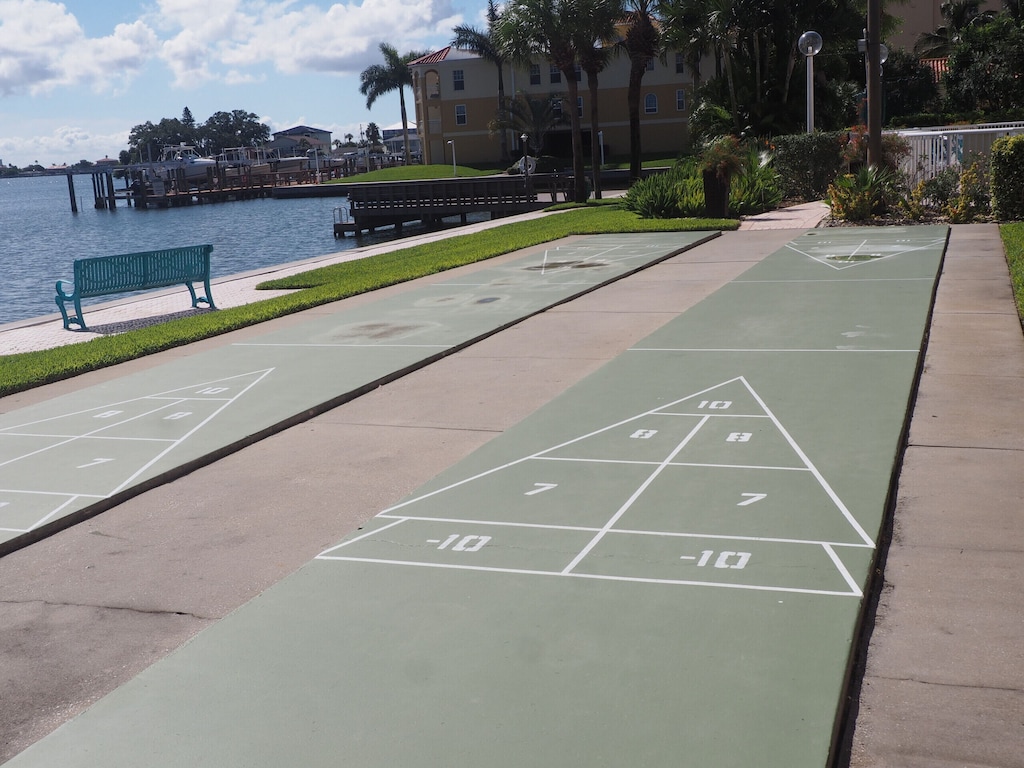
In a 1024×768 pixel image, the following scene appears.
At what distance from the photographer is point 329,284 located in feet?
53.4

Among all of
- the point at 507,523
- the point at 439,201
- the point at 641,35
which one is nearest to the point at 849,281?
the point at 507,523

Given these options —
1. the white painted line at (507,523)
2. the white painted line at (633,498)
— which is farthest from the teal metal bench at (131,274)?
the white painted line at (507,523)

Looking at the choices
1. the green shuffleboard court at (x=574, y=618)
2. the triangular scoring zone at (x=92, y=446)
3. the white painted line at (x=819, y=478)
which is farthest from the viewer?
the triangular scoring zone at (x=92, y=446)

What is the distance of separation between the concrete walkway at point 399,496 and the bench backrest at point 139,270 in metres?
5.05

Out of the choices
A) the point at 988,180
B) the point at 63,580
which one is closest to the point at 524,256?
the point at 988,180

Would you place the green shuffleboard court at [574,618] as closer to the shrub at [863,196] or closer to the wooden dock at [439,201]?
the shrub at [863,196]

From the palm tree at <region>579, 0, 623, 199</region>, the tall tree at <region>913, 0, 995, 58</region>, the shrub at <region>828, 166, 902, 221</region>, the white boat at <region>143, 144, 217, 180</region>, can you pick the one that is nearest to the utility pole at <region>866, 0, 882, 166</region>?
the shrub at <region>828, 166, 902, 221</region>

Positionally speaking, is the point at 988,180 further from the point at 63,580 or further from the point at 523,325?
the point at 63,580

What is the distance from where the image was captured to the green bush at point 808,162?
25.1 m

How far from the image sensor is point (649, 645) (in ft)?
13.1

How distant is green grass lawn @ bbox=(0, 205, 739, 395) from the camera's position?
10.4 meters

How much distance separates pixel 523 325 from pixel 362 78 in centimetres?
8607

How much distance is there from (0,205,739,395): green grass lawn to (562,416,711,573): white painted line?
620 cm

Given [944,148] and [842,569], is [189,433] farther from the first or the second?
[944,148]
